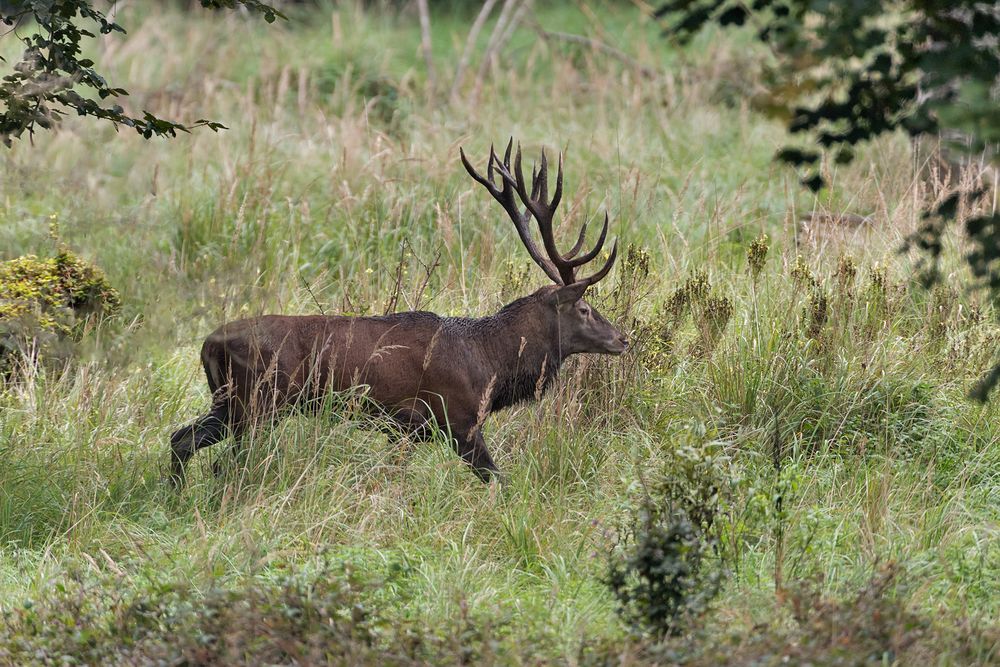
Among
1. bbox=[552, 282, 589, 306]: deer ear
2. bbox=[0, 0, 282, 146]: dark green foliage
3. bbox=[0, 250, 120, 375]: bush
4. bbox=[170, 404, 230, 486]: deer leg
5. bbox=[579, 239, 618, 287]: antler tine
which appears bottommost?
bbox=[170, 404, 230, 486]: deer leg

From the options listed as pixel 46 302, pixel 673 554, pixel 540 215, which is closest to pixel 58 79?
pixel 46 302

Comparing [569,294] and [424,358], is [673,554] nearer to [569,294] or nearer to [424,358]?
[424,358]

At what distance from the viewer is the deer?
655 cm

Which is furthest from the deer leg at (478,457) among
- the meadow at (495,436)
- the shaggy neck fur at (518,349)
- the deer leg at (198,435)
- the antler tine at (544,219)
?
the deer leg at (198,435)

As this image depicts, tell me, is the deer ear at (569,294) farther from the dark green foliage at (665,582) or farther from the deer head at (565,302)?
the dark green foliage at (665,582)

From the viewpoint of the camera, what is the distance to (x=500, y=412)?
7590 mm

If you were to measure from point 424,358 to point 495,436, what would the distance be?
0.65 meters

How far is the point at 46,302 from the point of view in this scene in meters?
7.65

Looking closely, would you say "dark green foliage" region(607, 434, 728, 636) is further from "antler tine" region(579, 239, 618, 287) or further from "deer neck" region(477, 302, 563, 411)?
"deer neck" region(477, 302, 563, 411)

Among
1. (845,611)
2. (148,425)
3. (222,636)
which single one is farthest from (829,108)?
(148,425)

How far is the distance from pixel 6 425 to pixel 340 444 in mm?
1727

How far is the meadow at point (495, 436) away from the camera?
4.62m

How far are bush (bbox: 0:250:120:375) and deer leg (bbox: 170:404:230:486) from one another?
89 centimetres

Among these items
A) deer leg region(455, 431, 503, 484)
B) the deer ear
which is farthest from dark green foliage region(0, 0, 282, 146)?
the deer ear
